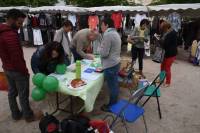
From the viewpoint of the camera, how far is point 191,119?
14.7ft

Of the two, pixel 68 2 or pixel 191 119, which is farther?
pixel 68 2

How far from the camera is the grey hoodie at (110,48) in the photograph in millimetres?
3984

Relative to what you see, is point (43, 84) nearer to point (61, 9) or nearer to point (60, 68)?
point (60, 68)

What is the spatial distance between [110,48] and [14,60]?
143 cm

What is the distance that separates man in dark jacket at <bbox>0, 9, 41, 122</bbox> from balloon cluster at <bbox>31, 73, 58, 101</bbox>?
0.27 meters

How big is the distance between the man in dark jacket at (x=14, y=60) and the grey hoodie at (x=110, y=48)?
3.96 ft

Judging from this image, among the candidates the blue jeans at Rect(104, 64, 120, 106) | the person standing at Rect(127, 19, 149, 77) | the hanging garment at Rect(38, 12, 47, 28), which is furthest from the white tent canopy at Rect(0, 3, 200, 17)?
the blue jeans at Rect(104, 64, 120, 106)

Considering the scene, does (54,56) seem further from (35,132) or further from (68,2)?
(68,2)

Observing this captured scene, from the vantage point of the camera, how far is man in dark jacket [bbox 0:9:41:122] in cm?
350

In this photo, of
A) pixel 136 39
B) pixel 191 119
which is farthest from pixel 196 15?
pixel 191 119

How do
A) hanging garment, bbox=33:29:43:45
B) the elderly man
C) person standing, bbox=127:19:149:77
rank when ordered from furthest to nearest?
hanging garment, bbox=33:29:43:45, person standing, bbox=127:19:149:77, the elderly man

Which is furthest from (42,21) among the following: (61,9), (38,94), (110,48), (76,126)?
(76,126)

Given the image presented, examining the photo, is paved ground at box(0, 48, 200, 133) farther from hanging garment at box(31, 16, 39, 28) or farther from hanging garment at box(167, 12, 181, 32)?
hanging garment at box(31, 16, 39, 28)

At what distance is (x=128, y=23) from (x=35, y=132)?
8321 mm
